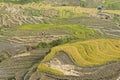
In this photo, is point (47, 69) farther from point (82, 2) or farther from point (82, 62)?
point (82, 2)

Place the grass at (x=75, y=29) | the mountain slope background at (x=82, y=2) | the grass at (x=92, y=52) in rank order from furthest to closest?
the mountain slope background at (x=82, y=2) < the grass at (x=75, y=29) < the grass at (x=92, y=52)

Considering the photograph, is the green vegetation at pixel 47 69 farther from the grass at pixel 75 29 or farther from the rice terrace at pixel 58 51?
the grass at pixel 75 29

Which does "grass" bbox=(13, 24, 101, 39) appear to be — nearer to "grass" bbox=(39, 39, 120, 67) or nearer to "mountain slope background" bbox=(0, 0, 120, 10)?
"grass" bbox=(39, 39, 120, 67)

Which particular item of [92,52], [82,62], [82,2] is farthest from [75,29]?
[82,2]

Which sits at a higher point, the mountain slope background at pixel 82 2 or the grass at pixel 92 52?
the grass at pixel 92 52

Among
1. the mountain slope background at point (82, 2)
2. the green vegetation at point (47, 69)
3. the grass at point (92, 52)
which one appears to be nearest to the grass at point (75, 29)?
the grass at point (92, 52)

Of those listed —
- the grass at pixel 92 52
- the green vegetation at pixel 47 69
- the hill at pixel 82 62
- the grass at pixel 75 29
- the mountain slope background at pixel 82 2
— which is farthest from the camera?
the mountain slope background at pixel 82 2

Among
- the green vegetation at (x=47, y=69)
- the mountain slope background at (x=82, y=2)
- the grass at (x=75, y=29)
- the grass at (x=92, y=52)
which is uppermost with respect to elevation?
the grass at (x=92, y=52)

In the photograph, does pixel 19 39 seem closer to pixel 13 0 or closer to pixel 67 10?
pixel 67 10

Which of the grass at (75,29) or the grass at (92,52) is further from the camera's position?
the grass at (75,29)
